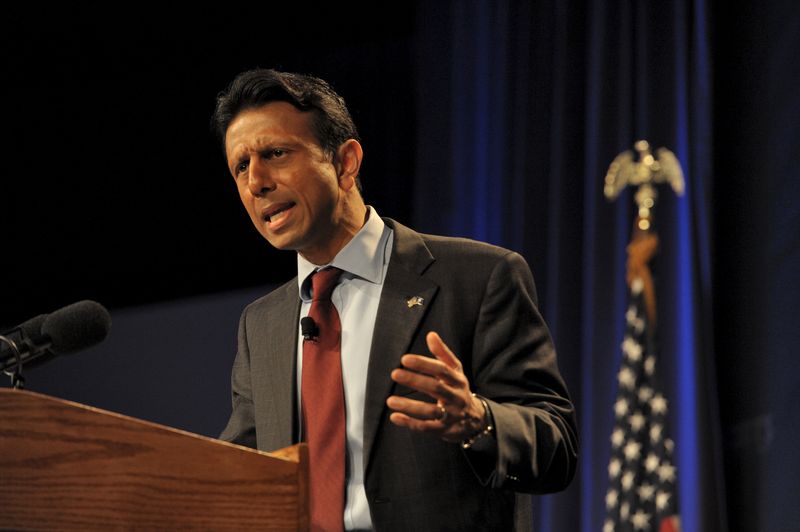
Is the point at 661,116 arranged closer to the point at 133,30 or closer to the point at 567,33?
the point at 567,33

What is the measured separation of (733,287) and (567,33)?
1314mm

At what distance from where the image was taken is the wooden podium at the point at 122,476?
3.90 feet

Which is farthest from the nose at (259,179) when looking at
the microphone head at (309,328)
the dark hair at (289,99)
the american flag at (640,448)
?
the american flag at (640,448)

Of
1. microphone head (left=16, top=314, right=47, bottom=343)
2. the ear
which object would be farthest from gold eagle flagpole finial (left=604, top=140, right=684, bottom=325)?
microphone head (left=16, top=314, right=47, bottom=343)

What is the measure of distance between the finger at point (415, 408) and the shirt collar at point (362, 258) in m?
0.62

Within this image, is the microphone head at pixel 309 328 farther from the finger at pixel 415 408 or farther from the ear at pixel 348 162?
the finger at pixel 415 408

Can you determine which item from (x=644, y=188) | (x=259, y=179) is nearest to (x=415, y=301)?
(x=259, y=179)

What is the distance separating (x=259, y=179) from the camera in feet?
6.61

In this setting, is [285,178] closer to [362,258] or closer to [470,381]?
[362,258]

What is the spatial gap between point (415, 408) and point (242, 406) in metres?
0.82

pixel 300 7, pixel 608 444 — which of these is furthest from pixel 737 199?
pixel 300 7

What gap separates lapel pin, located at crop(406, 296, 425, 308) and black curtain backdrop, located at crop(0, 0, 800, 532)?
2.09 meters

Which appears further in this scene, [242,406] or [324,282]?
[242,406]

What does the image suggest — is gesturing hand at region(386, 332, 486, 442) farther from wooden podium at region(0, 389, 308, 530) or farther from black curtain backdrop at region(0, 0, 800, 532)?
black curtain backdrop at region(0, 0, 800, 532)
